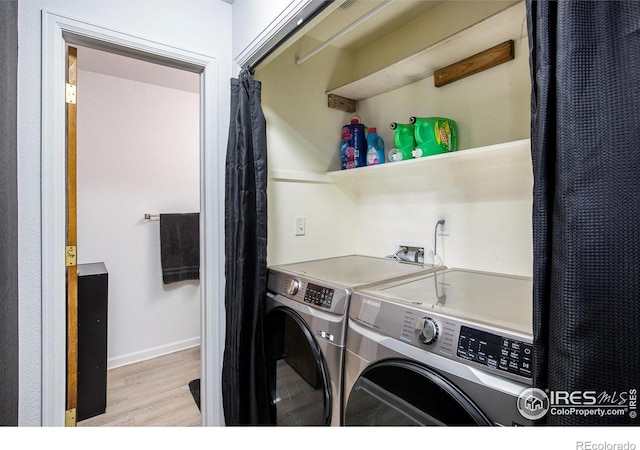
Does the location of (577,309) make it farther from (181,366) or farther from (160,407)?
(181,366)

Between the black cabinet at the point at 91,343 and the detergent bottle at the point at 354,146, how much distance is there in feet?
6.15

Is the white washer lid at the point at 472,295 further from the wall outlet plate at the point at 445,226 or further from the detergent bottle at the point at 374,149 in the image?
the detergent bottle at the point at 374,149

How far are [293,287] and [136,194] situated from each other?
2.29 metres

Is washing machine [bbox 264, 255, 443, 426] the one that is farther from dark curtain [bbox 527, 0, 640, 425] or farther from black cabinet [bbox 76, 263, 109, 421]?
black cabinet [bbox 76, 263, 109, 421]

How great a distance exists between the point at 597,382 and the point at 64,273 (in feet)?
5.93

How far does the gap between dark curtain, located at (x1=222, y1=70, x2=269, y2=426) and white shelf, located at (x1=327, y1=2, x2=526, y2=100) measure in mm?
718

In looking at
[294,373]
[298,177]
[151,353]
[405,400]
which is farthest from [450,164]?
[151,353]

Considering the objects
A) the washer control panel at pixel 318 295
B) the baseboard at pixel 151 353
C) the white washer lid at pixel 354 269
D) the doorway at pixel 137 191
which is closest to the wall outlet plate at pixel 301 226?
the white washer lid at pixel 354 269

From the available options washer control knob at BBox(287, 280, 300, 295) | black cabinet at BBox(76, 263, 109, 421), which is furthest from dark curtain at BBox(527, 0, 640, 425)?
black cabinet at BBox(76, 263, 109, 421)

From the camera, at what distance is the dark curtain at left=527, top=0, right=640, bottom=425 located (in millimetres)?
522

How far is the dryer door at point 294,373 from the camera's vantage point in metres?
1.24

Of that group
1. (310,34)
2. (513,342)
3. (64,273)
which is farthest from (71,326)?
(310,34)
